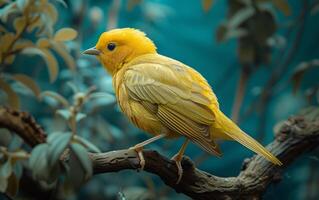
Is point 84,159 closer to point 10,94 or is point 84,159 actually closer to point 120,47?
point 120,47

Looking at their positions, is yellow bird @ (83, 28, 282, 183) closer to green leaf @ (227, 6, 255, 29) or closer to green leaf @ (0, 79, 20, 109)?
green leaf @ (0, 79, 20, 109)

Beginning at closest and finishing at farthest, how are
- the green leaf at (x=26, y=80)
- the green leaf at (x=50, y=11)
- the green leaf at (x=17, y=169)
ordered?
the green leaf at (x=17, y=169)
the green leaf at (x=50, y=11)
the green leaf at (x=26, y=80)

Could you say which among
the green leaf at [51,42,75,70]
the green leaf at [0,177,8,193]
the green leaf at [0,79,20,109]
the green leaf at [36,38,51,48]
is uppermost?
the green leaf at [51,42,75,70]

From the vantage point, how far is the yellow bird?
180 cm

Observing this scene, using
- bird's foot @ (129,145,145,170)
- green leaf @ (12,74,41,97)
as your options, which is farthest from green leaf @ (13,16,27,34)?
bird's foot @ (129,145,145,170)

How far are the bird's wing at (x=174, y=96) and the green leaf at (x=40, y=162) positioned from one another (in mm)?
378

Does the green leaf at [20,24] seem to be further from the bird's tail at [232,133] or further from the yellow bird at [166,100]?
the bird's tail at [232,133]

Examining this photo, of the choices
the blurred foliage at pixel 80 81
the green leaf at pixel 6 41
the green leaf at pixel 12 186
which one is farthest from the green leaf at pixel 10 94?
Result: the green leaf at pixel 12 186

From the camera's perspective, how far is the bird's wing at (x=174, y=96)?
181cm

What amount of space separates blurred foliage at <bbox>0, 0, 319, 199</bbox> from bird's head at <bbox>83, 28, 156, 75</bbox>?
0.24 m

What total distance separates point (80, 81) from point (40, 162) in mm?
1533

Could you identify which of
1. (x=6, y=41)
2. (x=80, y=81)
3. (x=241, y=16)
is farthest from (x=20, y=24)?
(x=241, y=16)

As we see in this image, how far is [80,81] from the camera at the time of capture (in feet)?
11.2

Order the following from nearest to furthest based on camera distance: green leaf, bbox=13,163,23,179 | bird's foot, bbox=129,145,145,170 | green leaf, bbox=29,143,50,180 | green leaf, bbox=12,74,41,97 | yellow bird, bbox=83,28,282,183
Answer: bird's foot, bbox=129,145,145,170 → yellow bird, bbox=83,28,282,183 → green leaf, bbox=29,143,50,180 → green leaf, bbox=13,163,23,179 → green leaf, bbox=12,74,41,97
